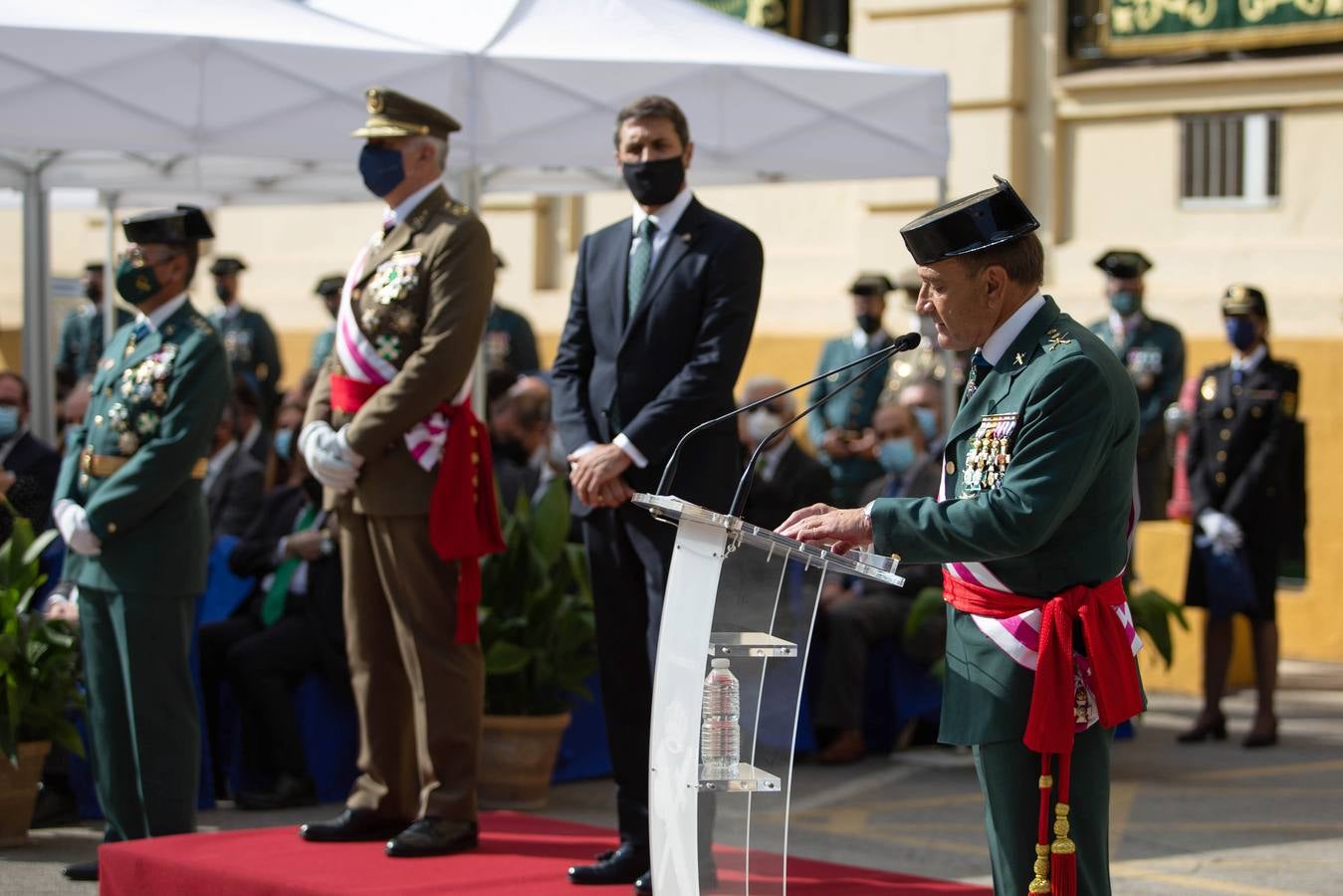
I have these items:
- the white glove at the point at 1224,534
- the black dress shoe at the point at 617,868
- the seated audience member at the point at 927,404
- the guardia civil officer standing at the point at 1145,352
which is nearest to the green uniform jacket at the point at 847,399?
the seated audience member at the point at 927,404

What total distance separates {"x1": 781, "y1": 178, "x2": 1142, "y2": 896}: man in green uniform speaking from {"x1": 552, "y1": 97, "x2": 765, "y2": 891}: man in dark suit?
132 cm

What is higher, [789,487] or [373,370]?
[373,370]

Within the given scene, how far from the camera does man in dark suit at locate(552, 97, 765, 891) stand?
4.88 m

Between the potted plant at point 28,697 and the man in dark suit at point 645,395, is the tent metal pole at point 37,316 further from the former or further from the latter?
the man in dark suit at point 645,395

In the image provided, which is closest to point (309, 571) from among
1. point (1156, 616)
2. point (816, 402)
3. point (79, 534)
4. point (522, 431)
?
point (522, 431)

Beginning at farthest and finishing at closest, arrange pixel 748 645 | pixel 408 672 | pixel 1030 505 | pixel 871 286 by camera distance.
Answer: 1. pixel 871 286
2. pixel 408 672
3. pixel 748 645
4. pixel 1030 505

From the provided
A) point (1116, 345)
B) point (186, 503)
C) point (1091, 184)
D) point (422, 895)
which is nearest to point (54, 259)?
point (1091, 184)

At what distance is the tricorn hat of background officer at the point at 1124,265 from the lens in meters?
9.64

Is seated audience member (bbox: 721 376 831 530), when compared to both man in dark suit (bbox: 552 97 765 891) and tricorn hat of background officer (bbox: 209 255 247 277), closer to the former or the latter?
man in dark suit (bbox: 552 97 765 891)

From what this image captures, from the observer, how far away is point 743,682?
3.64m

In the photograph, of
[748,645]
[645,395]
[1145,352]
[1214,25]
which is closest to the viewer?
[748,645]

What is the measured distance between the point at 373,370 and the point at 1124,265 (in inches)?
209

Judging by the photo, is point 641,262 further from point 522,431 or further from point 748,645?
point 522,431

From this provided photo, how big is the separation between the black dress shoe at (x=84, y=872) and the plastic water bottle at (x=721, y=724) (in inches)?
105
